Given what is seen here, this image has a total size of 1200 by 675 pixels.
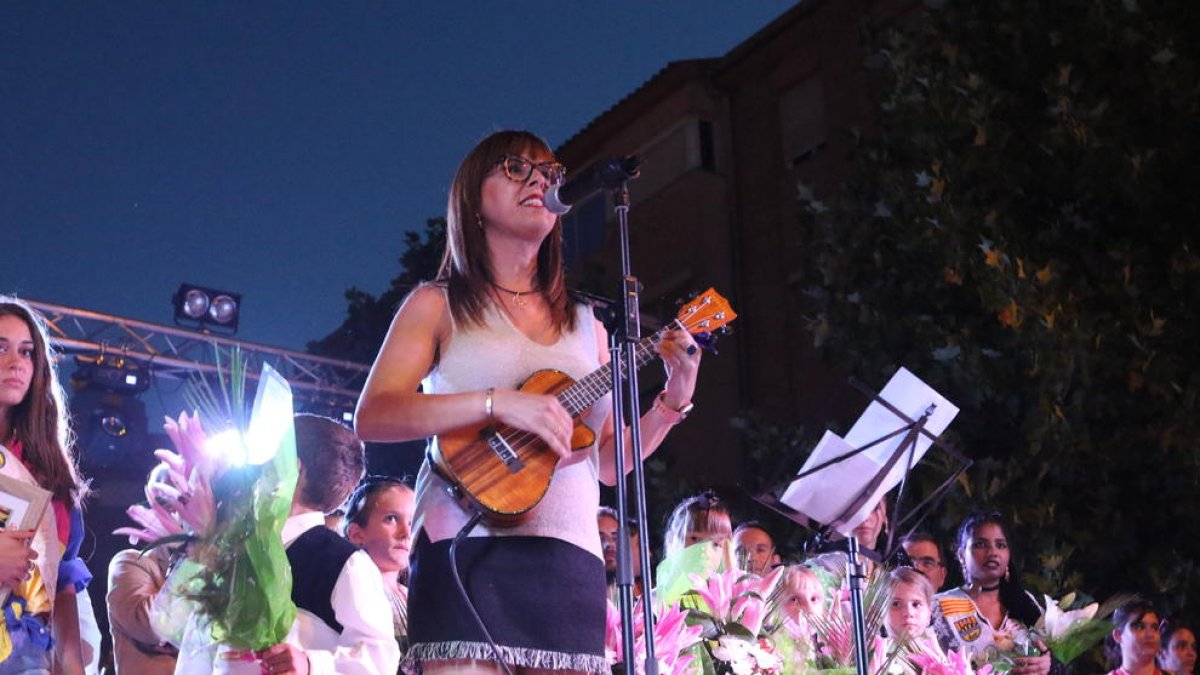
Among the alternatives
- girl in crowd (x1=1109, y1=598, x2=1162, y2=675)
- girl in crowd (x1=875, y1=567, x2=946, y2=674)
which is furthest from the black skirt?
girl in crowd (x1=1109, y1=598, x2=1162, y2=675)

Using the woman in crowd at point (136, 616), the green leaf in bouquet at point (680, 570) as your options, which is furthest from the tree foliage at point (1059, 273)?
the woman in crowd at point (136, 616)

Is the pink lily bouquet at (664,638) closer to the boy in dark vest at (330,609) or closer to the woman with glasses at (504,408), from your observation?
the boy in dark vest at (330,609)

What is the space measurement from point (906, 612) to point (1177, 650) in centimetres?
301

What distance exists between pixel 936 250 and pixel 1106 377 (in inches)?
59.4

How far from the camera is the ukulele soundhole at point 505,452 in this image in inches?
Answer: 107

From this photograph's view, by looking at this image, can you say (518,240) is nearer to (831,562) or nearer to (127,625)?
(127,625)

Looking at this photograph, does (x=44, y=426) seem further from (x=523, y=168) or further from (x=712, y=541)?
(x=712, y=541)

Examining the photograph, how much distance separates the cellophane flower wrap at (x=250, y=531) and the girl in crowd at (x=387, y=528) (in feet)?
5.50

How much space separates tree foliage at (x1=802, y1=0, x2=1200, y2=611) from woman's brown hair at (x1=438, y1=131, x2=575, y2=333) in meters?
5.75

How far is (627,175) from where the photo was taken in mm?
2986

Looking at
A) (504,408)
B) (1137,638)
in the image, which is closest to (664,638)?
(504,408)

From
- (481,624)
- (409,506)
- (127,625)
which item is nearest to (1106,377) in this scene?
(409,506)

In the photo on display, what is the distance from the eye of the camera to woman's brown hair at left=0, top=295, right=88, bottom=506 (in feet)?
11.4

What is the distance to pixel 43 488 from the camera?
328 cm
